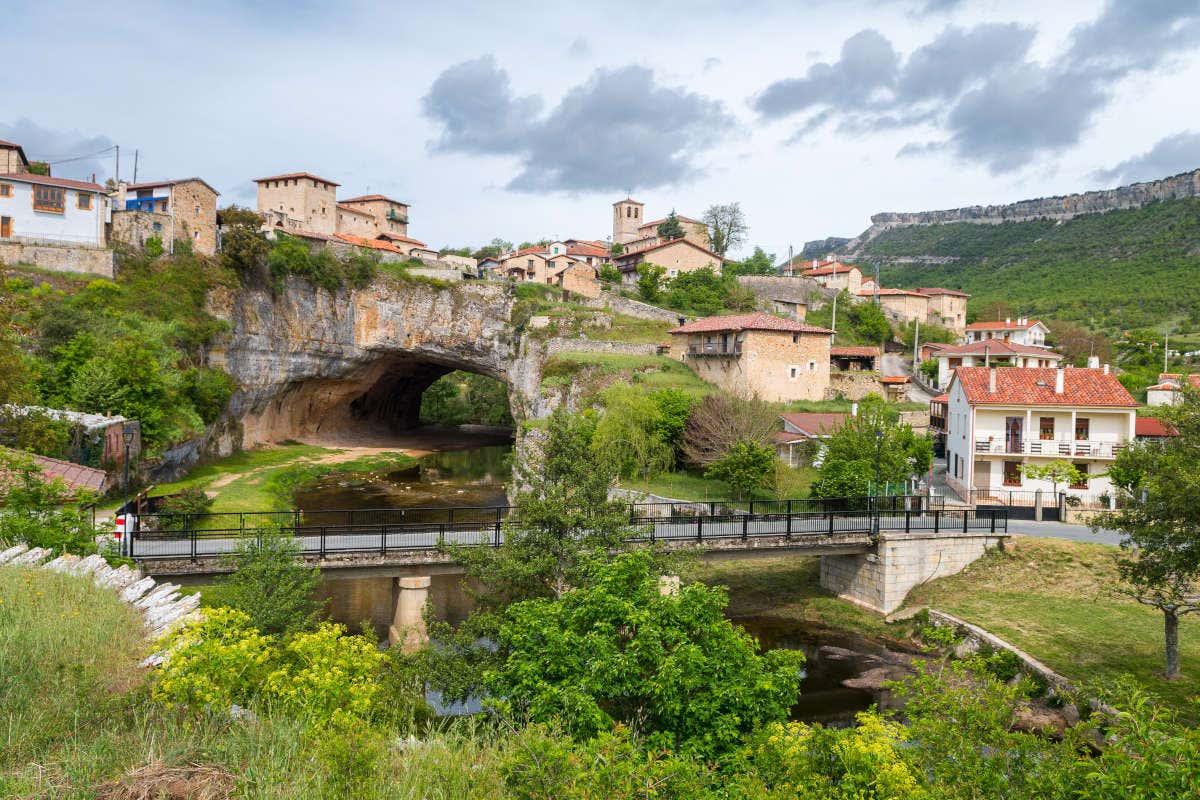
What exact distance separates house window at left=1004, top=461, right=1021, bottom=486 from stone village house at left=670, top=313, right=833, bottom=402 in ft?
48.6

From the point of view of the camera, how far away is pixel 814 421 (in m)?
41.8

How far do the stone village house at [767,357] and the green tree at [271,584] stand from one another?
1263 inches

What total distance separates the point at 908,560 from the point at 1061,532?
6892mm

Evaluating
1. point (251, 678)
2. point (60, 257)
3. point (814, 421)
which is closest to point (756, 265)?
point (814, 421)

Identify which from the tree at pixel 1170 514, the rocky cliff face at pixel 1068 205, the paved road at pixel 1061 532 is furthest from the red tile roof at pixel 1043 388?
the rocky cliff face at pixel 1068 205

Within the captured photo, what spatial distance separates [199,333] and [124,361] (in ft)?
40.3

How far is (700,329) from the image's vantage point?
50.2 metres

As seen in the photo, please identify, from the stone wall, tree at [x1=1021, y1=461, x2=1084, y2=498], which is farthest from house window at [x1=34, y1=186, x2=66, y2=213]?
tree at [x1=1021, y1=461, x2=1084, y2=498]

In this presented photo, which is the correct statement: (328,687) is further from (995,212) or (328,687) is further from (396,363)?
(995,212)

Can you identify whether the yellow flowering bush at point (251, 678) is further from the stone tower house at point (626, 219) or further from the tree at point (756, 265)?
the stone tower house at point (626, 219)

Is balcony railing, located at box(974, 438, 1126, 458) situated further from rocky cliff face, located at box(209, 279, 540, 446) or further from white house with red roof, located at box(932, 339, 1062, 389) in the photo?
rocky cliff face, located at box(209, 279, 540, 446)

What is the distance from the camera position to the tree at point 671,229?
3556 inches

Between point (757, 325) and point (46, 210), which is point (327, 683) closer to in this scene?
point (757, 325)

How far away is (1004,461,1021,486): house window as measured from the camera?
3553 centimetres
